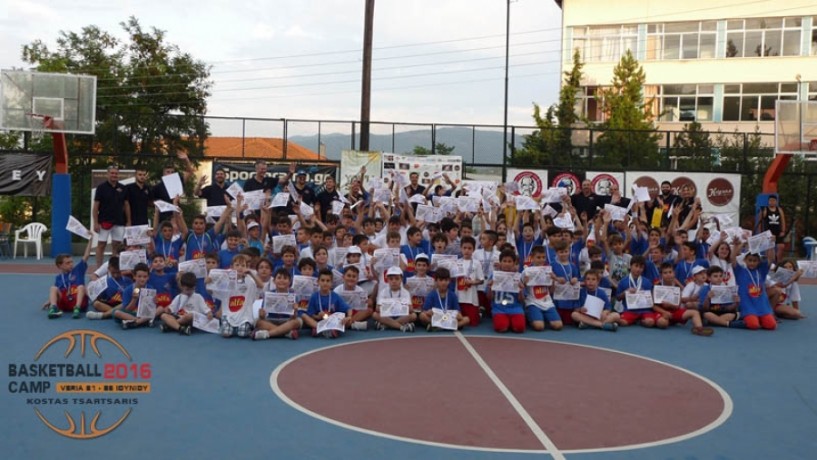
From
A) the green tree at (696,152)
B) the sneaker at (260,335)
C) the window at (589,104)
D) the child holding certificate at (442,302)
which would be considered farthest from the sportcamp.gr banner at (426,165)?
the window at (589,104)

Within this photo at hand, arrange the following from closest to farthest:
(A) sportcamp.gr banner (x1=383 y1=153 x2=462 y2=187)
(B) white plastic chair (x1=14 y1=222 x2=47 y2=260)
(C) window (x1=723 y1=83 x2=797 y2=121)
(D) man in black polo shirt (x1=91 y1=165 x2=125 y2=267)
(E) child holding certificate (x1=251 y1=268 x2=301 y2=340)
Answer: (E) child holding certificate (x1=251 y1=268 x2=301 y2=340) < (D) man in black polo shirt (x1=91 y1=165 x2=125 y2=267) < (B) white plastic chair (x1=14 y1=222 x2=47 y2=260) < (A) sportcamp.gr banner (x1=383 y1=153 x2=462 y2=187) < (C) window (x1=723 y1=83 x2=797 y2=121)

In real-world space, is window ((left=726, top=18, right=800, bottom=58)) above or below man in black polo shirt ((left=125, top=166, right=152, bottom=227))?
above

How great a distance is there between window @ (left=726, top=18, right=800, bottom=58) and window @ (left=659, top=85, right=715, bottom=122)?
2181 mm

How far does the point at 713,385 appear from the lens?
7043 mm

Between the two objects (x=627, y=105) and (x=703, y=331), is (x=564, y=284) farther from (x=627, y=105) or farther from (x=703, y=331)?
(x=627, y=105)

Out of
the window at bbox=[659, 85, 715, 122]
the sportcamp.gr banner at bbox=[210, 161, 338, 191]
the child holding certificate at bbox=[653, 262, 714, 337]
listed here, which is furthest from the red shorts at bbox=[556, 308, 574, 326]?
the window at bbox=[659, 85, 715, 122]

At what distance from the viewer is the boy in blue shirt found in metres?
9.72

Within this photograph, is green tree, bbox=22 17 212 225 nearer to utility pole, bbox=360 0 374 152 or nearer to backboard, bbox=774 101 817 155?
utility pole, bbox=360 0 374 152

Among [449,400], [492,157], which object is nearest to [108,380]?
[449,400]

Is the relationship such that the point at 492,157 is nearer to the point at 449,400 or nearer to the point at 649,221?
the point at 649,221

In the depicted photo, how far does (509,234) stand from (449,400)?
5.38m

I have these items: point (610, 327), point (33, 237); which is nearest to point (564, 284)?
point (610, 327)

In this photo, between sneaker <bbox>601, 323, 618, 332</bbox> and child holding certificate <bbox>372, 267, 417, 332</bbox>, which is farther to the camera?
sneaker <bbox>601, 323, 618, 332</bbox>

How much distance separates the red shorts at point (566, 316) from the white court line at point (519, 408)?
205 cm
